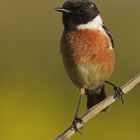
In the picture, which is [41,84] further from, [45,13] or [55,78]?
[45,13]

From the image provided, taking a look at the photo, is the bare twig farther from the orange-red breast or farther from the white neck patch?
the white neck patch

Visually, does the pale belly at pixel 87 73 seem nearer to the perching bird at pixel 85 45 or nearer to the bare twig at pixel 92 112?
the perching bird at pixel 85 45

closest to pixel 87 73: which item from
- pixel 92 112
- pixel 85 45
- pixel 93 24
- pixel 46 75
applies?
pixel 85 45

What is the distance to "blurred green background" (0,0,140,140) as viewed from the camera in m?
8.96

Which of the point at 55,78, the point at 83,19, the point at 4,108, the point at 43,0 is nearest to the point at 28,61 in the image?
the point at 55,78

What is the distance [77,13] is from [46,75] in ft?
11.8

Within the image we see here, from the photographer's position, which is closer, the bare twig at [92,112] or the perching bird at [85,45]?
the bare twig at [92,112]

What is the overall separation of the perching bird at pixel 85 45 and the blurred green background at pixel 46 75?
5.26ft

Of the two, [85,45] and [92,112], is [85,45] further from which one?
[92,112]

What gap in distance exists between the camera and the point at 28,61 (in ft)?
37.0

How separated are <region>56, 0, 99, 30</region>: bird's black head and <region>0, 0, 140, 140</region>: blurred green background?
1.74 meters

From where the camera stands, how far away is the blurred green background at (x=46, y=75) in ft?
29.4

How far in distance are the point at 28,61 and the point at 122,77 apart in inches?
48.5

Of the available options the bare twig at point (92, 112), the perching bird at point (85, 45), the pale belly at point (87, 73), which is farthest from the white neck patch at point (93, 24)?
the bare twig at point (92, 112)
